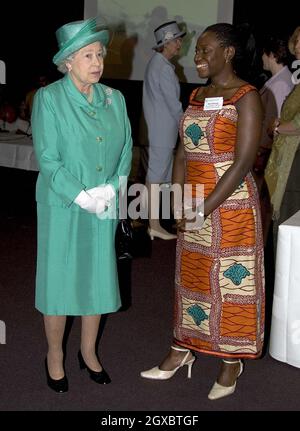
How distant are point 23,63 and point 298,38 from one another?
16.0 ft

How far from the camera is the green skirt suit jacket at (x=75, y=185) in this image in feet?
8.04

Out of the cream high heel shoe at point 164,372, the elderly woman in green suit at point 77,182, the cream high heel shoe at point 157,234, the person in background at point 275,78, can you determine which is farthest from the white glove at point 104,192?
the cream high heel shoe at point 157,234

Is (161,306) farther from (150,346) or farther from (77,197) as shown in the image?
(77,197)

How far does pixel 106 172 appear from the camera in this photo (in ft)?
8.43

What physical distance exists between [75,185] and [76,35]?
20.2 inches

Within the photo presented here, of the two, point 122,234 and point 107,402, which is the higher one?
point 122,234

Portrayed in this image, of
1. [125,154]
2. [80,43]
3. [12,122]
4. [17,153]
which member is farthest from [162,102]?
[80,43]

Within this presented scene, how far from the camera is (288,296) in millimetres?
2949

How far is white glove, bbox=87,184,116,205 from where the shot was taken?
99.0 inches

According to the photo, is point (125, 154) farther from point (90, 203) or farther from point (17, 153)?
point (17, 153)

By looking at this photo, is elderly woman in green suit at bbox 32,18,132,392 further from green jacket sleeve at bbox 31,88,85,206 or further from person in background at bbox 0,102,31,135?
person in background at bbox 0,102,31,135

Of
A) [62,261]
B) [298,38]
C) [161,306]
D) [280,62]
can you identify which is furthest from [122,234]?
[280,62]

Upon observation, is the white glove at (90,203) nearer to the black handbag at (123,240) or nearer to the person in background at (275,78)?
the black handbag at (123,240)

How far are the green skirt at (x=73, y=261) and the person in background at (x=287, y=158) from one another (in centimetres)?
132
